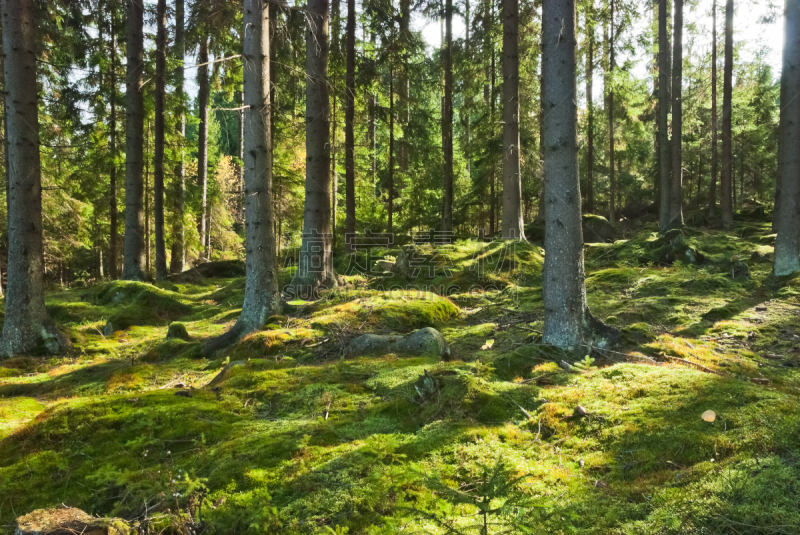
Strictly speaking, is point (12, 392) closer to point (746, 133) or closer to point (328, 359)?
point (328, 359)

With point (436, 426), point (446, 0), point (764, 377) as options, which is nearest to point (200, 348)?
point (436, 426)

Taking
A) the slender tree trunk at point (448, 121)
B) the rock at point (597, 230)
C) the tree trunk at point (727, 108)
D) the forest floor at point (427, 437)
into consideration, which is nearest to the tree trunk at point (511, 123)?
the slender tree trunk at point (448, 121)

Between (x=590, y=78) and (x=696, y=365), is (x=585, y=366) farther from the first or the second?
(x=590, y=78)

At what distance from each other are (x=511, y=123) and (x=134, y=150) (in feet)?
36.8

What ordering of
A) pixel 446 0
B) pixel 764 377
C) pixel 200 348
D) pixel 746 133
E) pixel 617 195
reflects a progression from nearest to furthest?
pixel 764 377 < pixel 200 348 < pixel 446 0 < pixel 746 133 < pixel 617 195

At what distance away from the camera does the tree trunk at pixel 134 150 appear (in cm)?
1316

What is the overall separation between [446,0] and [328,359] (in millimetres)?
15601

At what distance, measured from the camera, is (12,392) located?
5.57m

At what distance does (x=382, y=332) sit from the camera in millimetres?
7129

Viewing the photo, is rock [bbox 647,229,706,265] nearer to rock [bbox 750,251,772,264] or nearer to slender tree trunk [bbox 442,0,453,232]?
rock [bbox 750,251,772,264]

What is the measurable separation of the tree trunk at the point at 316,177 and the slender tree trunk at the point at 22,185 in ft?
14.6

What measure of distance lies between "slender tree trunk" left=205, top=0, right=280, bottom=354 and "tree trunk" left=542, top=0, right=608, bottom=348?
14.3 feet

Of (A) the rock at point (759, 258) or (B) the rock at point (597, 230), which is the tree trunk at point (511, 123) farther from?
(B) the rock at point (597, 230)

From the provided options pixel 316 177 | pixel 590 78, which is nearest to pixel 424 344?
pixel 316 177
